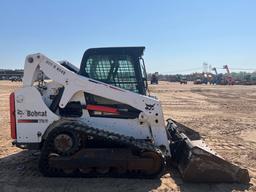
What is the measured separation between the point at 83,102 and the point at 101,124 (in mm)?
545

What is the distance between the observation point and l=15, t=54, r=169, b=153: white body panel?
300 inches

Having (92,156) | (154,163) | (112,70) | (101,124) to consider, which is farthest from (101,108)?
(154,163)

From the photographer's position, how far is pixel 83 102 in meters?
7.71

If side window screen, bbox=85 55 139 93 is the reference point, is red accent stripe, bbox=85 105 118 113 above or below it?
below

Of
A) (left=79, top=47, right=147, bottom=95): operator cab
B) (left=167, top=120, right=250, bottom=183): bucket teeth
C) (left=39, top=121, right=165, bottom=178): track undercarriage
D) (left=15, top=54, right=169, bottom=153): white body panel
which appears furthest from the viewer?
(left=79, top=47, right=147, bottom=95): operator cab

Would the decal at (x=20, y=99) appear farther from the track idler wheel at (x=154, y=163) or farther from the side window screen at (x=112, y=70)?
the track idler wheel at (x=154, y=163)

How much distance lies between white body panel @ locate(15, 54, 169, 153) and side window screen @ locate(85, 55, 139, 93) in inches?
12.8

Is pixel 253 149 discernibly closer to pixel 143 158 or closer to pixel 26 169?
pixel 143 158

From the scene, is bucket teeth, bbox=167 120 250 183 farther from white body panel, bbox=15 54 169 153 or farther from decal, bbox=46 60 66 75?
decal, bbox=46 60 66 75

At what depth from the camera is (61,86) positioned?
791 cm

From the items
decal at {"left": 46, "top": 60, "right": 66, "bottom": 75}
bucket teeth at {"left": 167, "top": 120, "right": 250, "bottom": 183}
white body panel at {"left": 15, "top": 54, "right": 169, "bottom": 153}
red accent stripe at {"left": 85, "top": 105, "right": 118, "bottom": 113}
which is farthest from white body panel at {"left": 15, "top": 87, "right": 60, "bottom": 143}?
bucket teeth at {"left": 167, "top": 120, "right": 250, "bottom": 183}

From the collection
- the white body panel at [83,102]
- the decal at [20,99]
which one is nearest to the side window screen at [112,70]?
the white body panel at [83,102]

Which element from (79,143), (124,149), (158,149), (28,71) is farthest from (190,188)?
(28,71)

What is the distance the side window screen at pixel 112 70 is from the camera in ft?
26.0
